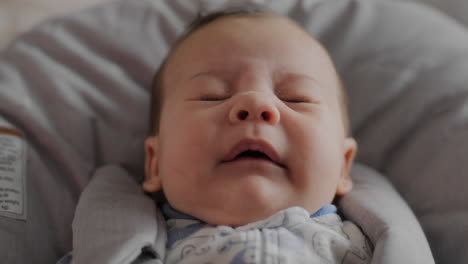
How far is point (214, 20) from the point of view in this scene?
113 centimetres

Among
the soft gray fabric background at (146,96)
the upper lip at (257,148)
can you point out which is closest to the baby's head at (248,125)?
the upper lip at (257,148)

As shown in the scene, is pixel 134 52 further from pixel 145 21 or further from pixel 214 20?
pixel 214 20

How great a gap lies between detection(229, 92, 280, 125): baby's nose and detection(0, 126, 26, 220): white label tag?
45 cm

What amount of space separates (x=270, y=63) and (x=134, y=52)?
429mm

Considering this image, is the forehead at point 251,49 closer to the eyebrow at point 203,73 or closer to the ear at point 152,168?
the eyebrow at point 203,73

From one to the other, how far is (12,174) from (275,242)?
542 millimetres

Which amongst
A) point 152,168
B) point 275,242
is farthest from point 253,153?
point 152,168

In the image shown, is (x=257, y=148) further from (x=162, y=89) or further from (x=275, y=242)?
(x=162, y=89)

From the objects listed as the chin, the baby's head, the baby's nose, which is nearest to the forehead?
the baby's head

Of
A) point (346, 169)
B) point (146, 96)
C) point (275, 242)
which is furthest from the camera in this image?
point (146, 96)

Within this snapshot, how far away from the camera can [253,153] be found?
919 millimetres

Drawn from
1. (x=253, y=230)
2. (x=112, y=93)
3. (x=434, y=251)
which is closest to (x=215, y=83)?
(x=253, y=230)

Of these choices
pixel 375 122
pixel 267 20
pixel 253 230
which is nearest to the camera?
pixel 253 230

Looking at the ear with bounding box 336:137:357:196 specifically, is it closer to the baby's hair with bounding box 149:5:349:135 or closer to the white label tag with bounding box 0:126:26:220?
the baby's hair with bounding box 149:5:349:135
